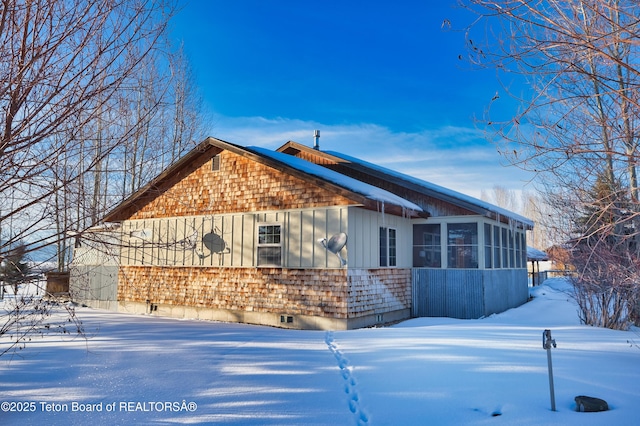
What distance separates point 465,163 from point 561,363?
17187 mm

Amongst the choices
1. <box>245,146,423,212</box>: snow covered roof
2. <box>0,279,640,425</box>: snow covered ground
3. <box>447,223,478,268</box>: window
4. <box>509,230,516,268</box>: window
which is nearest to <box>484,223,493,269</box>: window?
<box>447,223,478,268</box>: window

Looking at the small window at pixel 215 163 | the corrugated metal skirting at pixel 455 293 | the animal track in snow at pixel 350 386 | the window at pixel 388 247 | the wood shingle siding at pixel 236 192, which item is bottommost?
the animal track in snow at pixel 350 386

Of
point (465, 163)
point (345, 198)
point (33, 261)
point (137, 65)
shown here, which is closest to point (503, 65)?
point (137, 65)

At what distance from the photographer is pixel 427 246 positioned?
1234 centimetres

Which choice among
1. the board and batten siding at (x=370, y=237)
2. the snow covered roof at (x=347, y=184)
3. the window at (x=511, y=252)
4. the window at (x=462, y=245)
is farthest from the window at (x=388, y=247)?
the window at (x=511, y=252)

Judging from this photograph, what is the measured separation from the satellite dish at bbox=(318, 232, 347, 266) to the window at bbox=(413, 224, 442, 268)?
357 cm

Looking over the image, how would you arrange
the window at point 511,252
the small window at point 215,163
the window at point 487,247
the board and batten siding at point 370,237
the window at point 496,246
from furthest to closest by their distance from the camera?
the window at point 511,252
the window at point 496,246
the small window at point 215,163
the window at point 487,247
the board and batten siding at point 370,237

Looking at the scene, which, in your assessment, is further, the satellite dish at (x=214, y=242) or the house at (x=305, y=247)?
the satellite dish at (x=214, y=242)

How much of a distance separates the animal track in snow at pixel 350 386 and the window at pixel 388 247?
404 centimetres

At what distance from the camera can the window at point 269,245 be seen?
10.8 m

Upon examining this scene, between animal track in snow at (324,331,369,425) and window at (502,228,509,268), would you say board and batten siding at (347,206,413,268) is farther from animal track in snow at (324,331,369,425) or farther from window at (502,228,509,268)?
window at (502,228,509,268)

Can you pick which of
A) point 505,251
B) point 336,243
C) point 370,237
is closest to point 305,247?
point 336,243

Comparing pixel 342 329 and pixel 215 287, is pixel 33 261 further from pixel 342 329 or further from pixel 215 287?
pixel 215 287

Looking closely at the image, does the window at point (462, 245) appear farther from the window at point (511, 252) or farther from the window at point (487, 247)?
the window at point (511, 252)
